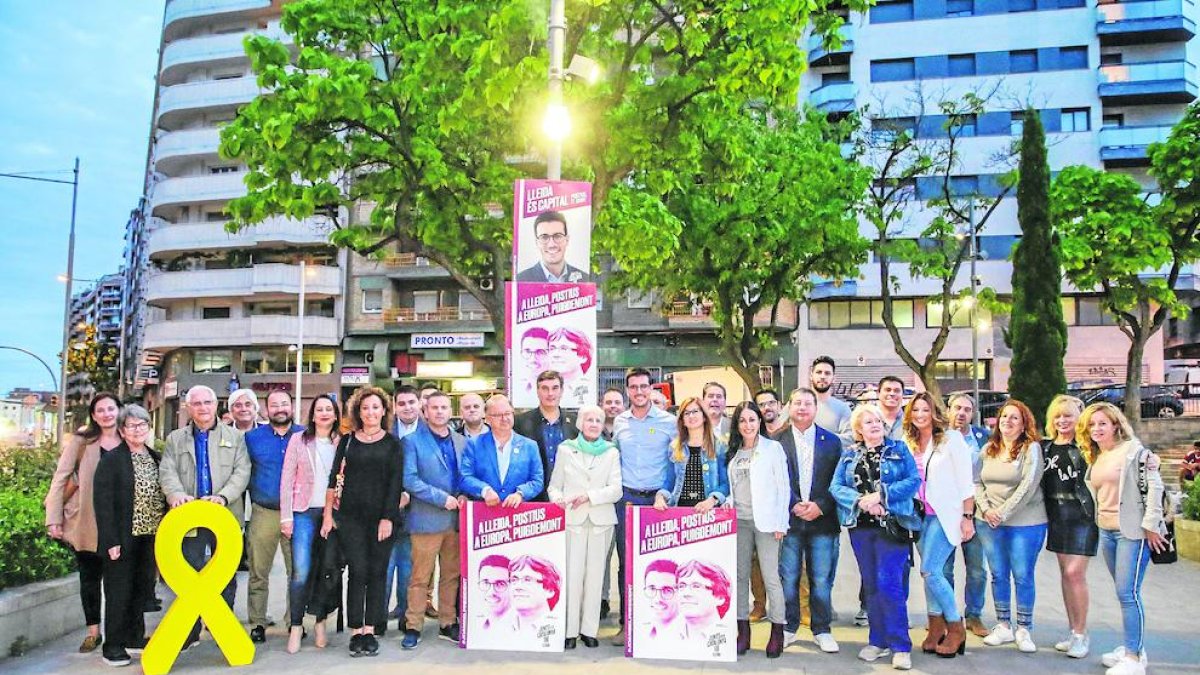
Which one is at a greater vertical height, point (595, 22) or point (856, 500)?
point (595, 22)

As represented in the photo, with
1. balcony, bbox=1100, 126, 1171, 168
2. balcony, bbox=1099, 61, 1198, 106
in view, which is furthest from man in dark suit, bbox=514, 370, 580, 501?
balcony, bbox=1099, 61, 1198, 106

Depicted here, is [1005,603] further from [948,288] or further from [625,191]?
[948,288]

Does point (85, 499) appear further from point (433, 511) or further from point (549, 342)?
point (549, 342)

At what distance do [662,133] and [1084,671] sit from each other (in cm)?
794

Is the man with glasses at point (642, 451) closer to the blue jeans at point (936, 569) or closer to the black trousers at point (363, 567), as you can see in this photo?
the black trousers at point (363, 567)

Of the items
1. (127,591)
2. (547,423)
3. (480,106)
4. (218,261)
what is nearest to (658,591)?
(547,423)

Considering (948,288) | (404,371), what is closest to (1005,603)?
(948,288)

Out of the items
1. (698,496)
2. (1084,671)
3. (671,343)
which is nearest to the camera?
(1084,671)

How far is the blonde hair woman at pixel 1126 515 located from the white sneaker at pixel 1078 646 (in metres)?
0.21

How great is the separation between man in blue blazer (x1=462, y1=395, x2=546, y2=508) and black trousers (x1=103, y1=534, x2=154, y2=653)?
2616mm

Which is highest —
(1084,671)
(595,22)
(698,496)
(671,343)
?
(595,22)

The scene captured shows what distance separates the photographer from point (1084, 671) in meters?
6.43

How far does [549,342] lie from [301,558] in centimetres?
269

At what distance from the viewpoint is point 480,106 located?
1062cm
